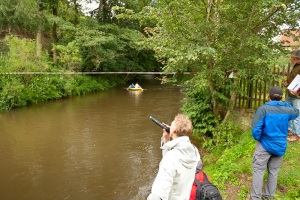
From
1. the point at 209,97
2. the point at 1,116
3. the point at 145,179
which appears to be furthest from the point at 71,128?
the point at 209,97

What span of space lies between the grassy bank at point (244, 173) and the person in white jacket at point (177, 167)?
2197mm

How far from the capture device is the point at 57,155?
700 centimetres

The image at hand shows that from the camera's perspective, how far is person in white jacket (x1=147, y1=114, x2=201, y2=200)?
196 centimetres

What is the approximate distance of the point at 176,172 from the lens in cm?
203

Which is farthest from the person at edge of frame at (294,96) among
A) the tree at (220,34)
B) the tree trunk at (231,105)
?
the tree trunk at (231,105)

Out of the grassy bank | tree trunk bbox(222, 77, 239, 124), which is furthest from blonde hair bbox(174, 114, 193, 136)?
tree trunk bbox(222, 77, 239, 124)

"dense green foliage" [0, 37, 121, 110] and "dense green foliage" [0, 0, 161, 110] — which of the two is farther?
"dense green foliage" [0, 0, 161, 110]

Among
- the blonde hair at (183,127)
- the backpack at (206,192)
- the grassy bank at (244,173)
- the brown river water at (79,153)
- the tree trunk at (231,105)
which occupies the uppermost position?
the blonde hair at (183,127)

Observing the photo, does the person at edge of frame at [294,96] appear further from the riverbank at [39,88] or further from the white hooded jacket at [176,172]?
the riverbank at [39,88]

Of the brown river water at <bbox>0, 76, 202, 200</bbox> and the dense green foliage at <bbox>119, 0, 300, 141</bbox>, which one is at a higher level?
the dense green foliage at <bbox>119, 0, 300, 141</bbox>

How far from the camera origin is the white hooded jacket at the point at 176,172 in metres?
1.96

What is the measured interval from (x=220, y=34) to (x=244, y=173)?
308cm

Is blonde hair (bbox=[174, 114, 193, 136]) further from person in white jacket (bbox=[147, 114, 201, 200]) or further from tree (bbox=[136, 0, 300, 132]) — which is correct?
tree (bbox=[136, 0, 300, 132])

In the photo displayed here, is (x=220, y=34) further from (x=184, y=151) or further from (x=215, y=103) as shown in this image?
(x=184, y=151)
